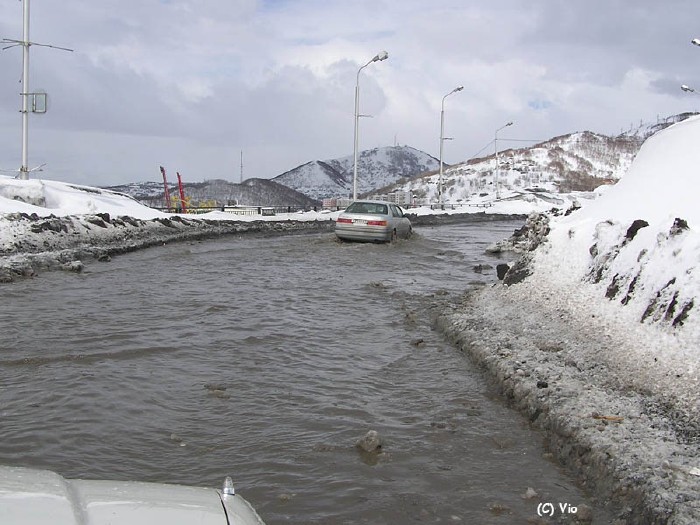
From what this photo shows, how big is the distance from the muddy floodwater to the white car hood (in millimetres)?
1840

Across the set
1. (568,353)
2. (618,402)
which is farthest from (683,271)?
(618,402)

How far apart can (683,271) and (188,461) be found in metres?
4.68

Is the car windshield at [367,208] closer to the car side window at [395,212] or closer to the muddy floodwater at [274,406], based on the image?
the car side window at [395,212]

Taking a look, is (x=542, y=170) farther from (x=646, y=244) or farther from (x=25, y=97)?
(x=646, y=244)

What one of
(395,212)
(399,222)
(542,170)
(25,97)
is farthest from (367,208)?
(542,170)

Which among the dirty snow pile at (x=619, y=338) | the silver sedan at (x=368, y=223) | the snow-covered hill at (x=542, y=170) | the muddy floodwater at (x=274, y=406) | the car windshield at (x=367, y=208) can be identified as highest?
the snow-covered hill at (x=542, y=170)

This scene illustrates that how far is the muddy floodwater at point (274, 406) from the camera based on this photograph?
13.7 ft

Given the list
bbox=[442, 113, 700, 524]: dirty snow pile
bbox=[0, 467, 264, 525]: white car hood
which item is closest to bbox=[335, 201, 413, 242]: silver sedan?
bbox=[442, 113, 700, 524]: dirty snow pile

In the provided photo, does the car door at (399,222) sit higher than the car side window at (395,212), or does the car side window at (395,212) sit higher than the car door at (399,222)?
the car side window at (395,212)

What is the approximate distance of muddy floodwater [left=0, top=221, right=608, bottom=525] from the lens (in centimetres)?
419

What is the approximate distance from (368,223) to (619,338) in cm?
1458

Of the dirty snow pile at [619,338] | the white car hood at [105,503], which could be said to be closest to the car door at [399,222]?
the dirty snow pile at [619,338]

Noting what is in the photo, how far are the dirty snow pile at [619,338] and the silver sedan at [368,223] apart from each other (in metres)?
9.85

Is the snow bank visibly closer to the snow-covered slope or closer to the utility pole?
the utility pole
